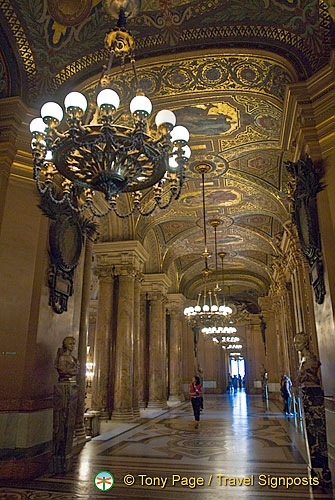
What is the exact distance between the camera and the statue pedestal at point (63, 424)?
436 cm

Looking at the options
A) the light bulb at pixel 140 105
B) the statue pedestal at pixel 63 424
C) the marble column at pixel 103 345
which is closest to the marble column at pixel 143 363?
the marble column at pixel 103 345

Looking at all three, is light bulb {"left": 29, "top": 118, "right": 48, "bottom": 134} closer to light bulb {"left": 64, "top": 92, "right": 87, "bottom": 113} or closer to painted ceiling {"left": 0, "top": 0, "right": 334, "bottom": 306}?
light bulb {"left": 64, "top": 92, "right": 87, "bottom": 113}

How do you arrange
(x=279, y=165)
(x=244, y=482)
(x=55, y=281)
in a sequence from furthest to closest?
(x=279, y=165)
(x=55, y=281)
(x=244, y=482)

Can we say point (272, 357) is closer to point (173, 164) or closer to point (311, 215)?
point (311, 215)

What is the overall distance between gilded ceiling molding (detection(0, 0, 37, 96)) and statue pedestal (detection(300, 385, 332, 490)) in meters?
5.32

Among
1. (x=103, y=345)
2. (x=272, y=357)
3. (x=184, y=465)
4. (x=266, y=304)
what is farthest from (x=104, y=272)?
(x=266, y=304)

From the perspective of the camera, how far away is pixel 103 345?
9367mm

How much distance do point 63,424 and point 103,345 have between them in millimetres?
4966

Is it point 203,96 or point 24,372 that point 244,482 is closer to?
point 24,372

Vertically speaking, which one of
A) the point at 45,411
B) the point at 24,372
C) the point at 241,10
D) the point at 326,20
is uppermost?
the point at 241,10

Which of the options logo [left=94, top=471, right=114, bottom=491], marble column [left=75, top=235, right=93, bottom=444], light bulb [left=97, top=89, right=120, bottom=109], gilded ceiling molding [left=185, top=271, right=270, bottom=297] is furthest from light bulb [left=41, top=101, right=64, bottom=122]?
gilded ceiling molding [left=185, top=271, right=270, bottom=297]

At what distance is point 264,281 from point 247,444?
1323 centimetres

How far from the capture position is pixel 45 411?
15.1ft

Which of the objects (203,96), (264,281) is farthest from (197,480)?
(264,281)
